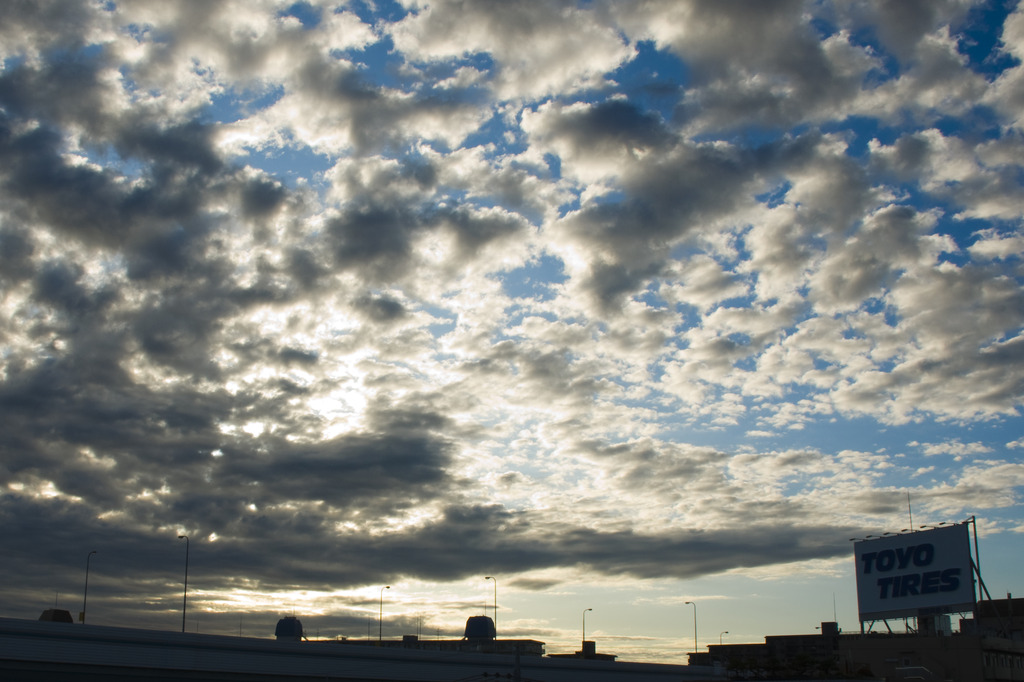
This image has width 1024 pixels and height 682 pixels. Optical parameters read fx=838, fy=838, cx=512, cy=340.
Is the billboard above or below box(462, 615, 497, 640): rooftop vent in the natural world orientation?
above

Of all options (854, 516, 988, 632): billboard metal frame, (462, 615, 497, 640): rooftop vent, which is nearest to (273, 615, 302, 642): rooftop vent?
(462, 615, 497, 640): rooftop vent

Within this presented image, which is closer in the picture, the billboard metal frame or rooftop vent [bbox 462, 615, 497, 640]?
the billboard metal frame

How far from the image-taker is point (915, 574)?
83250 mm

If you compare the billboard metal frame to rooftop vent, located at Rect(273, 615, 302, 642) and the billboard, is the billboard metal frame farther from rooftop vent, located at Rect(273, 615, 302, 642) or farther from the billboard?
rooftop vent, located at Rect(273, 615, 302, 642)

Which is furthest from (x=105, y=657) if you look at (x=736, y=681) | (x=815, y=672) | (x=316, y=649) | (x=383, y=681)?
(x=815, y=672)

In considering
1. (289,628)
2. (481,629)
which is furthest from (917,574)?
(289,628)

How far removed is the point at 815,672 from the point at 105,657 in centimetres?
4852

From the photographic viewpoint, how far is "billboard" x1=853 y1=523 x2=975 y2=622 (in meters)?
78.2

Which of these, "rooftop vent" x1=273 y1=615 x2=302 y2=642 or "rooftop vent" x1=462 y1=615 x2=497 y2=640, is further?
"rooftop vent" x1=462 y1=615 x2=497 y2=640

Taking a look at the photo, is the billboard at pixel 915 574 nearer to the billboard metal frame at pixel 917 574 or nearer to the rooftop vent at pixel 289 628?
the billboard metal frame at pixel 917 574

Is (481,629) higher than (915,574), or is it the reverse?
(915,574)

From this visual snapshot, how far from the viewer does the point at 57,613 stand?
64.1 meters

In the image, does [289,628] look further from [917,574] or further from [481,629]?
[917,574]

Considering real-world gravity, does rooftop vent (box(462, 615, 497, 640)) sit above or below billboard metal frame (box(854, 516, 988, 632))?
Answer: below
